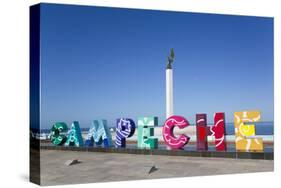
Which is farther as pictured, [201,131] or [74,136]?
[201,131]

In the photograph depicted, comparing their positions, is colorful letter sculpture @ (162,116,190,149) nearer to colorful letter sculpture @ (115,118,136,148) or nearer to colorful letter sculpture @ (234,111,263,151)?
colorful letter sculpture @ (115,118,136,148)

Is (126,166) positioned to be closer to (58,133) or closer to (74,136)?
(74,136)

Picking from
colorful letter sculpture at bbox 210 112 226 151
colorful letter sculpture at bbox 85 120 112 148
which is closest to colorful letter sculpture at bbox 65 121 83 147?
colorful letter sculpture at bbox 85 120 112 148

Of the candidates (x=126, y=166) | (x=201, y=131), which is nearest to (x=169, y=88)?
(x=201, y=131)

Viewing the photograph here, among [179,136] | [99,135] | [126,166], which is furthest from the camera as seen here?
[179,136]

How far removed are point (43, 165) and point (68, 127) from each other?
0.96 metres

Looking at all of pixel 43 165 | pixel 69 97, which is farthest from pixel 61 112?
pixel 43 165

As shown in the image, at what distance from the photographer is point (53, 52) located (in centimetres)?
866

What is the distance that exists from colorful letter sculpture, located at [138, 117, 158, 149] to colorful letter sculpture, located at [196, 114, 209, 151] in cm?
84

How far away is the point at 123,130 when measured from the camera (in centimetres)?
981

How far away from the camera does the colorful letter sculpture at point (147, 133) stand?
9.84 metres

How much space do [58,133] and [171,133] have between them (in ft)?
7.30

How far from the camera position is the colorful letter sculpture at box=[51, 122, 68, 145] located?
→ 29.5ft

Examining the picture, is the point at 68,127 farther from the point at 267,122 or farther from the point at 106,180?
the point at 267,122
